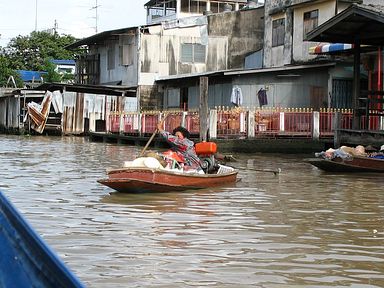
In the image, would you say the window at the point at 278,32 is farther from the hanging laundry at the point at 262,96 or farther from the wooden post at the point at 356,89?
the wooden post at the point at 356,89

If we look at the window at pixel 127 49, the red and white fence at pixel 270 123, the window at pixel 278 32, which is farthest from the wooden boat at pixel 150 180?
the window at pixel 127 49

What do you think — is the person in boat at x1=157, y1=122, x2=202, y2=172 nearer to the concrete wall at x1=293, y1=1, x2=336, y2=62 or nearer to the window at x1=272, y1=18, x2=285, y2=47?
the concrete wall at x1=293, y1=1, x2=336, y2=62

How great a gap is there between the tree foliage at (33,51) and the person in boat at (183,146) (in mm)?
51590

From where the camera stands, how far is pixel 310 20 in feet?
96.2

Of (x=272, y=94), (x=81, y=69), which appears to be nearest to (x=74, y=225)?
(x=272, y=94)

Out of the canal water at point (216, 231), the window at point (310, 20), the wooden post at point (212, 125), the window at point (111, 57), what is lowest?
the canal water at point (216, 231)

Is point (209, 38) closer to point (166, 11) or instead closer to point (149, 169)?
point (166, 11)

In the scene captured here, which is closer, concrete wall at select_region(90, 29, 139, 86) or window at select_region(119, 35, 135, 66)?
concrete wall at select_region(90, 29, 139, 86)

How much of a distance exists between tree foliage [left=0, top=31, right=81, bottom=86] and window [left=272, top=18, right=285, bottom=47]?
34.2m

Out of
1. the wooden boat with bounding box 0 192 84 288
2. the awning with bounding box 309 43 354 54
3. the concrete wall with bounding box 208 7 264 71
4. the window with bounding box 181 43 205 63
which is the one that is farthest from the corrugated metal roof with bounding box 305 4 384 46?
the window with bounding box 181 43 205 63

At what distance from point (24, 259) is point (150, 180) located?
28.7 ft

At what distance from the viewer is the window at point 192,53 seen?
36.3 metres

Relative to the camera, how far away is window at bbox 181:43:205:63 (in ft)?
119

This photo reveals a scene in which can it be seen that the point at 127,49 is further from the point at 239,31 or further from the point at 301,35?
the point at 301,35
